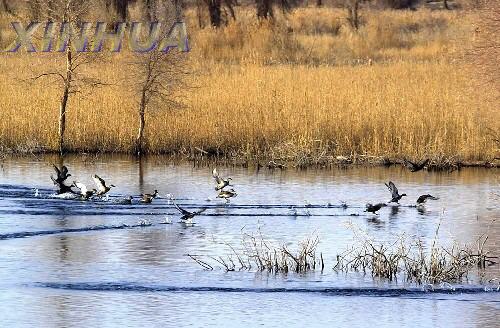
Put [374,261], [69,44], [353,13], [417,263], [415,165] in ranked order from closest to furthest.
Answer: [417,263] → [374,261] → [415,165] → [69,44] → [353,13]

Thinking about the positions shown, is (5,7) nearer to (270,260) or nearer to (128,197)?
(128,197)

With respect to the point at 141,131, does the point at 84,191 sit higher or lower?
lower

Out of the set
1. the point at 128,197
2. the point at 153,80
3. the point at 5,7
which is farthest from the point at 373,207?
the point at 5,7

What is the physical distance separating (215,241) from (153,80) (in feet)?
25.9

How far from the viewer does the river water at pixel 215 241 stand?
31.0 ft

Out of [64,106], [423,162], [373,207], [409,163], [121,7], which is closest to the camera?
[373,207]

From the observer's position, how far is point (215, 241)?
41.4ft

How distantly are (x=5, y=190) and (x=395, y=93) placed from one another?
8977 mm

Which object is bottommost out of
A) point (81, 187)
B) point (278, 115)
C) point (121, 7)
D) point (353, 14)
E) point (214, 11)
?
point (81, 187)

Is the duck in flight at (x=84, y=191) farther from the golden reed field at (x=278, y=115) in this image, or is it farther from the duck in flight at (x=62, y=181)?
the golden reed field at (x=278, y=115)

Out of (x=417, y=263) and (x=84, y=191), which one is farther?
(x=84, y=191)

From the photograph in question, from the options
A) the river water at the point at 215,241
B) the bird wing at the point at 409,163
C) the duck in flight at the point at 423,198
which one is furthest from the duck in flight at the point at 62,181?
the bird wing at the point at 409,163

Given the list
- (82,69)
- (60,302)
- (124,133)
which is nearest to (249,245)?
(60,302)

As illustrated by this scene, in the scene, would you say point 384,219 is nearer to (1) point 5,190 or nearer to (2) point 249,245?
(2) point 249,245
